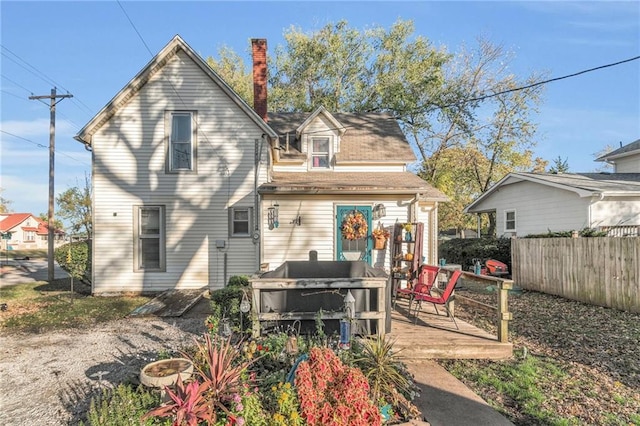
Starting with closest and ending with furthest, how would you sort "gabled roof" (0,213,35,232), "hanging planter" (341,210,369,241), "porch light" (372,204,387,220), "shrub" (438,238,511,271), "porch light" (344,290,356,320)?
"porch light" (344,290,356,320) < "hanging planter" (341,210,369,241) < "porch light" (372,204,387,220) < "shrub" (438,238,511,271) < "gabled roof" (0,213,35,232)

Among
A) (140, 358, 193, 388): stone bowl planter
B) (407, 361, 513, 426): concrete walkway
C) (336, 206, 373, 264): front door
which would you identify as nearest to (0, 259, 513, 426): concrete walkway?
(407, 361, 513, 426): concrete walkway

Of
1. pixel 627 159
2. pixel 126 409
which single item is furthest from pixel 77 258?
pixel 627 159

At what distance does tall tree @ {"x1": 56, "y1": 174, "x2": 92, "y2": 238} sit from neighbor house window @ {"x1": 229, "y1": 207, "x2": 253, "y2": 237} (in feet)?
53.8

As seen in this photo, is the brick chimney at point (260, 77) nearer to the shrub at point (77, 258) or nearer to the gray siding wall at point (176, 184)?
the gray siding wall at point (176, 184)

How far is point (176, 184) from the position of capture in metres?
11.0

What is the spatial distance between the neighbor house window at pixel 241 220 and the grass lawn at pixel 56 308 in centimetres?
325

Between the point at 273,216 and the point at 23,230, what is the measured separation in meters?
63.0

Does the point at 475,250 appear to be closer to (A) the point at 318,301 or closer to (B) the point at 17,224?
(A) the point at 318,301

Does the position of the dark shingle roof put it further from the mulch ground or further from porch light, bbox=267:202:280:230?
porch light, bbox=267:202:280:230

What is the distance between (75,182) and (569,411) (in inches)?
1244

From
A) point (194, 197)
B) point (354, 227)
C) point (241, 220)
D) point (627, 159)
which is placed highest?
point (627, 159)

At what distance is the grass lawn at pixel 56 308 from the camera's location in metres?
7.69

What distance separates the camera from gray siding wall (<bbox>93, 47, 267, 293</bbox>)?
10.8 m

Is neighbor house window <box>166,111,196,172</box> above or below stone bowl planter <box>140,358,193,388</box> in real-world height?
above
